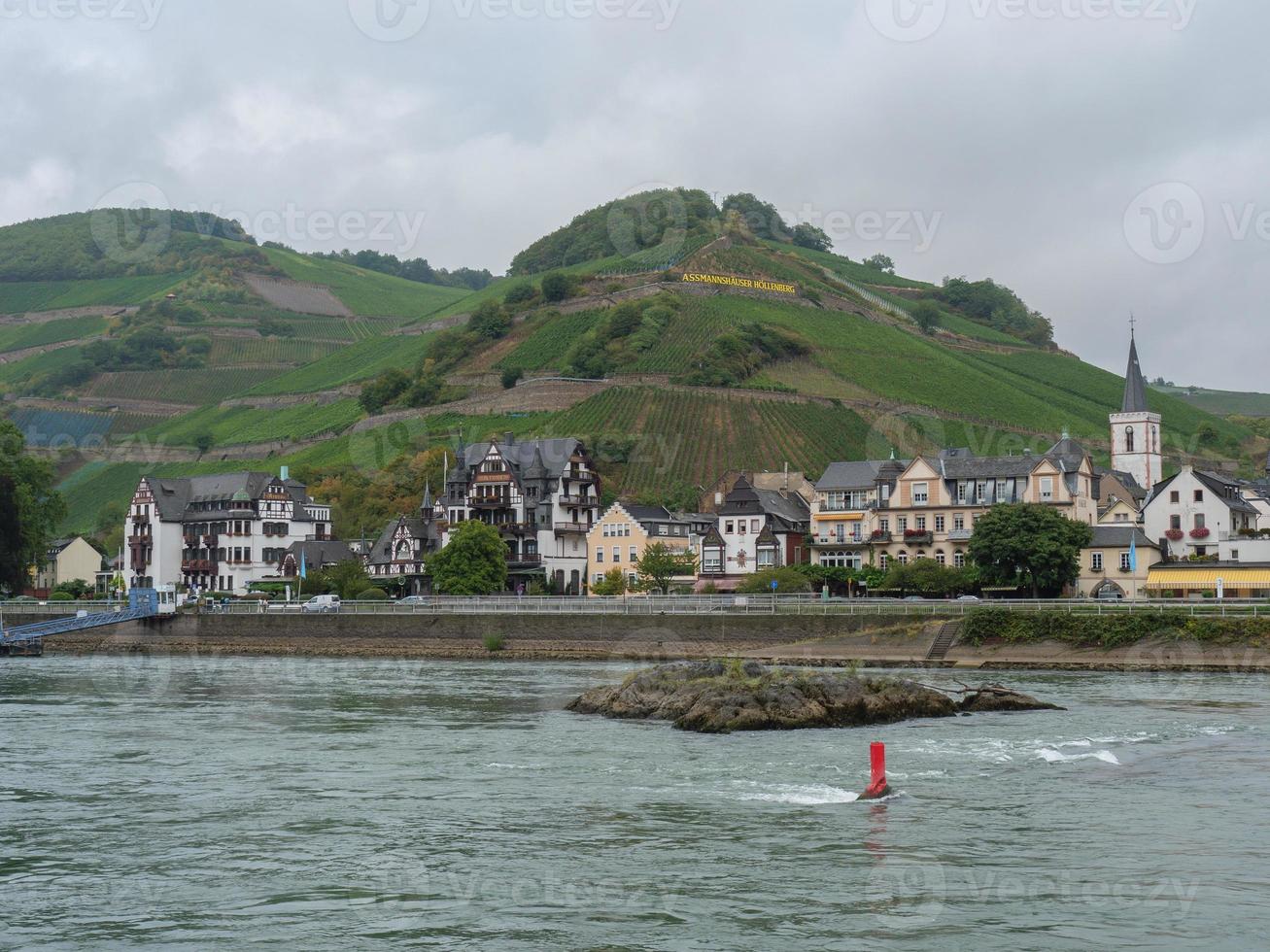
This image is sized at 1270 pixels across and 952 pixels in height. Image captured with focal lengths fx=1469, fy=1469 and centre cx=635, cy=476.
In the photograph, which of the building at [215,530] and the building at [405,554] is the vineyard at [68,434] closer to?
the building at [215,530]

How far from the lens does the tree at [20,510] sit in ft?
316

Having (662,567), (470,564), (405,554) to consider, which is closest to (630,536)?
(662,567)

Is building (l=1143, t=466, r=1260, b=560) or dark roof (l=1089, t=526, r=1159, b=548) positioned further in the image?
building (l=1143, t=466, r=1260, b=560)

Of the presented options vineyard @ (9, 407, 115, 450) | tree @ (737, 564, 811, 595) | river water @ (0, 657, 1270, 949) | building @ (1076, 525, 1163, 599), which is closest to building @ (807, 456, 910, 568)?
tree @ (737, 564, 811, 595)

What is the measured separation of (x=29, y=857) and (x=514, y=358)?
448ft

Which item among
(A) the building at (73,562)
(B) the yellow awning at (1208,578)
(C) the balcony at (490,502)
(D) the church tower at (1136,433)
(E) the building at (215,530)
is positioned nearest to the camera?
(B) the yellow awning at (1208,578)

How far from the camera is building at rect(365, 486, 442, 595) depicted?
10294 centimetres

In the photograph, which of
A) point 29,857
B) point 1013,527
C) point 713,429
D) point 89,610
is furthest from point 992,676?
point 713,429

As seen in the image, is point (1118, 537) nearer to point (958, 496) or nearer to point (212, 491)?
point (958, 496)

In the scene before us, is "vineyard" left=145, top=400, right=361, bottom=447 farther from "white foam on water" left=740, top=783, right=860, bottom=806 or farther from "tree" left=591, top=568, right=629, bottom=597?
"white foam on water" left=740, top=783, right=860, bottom=806

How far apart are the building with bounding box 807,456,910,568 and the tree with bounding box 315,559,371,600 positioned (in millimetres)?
29476

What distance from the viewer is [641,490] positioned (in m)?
118

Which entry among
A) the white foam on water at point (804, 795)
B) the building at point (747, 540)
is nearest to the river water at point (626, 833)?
the white foam on water at point (804, 795)

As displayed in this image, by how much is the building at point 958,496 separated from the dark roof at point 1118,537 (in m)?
4.43
